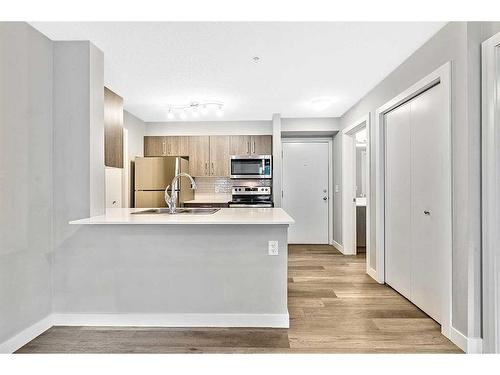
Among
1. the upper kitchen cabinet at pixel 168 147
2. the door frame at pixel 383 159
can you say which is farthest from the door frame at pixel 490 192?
the upper kitchen cabinet at pixel 168 147

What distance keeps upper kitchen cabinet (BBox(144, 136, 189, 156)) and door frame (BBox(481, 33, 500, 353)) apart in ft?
14.3

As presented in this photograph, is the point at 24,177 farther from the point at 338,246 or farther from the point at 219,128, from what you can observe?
the point at 338,246

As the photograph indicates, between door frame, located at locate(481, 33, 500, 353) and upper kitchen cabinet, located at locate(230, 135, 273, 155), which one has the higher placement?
upper kitchen cabinet, located at locate(230, 135, 273, 155)

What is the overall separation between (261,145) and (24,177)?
3.73m

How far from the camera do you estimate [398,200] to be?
3.23 meters

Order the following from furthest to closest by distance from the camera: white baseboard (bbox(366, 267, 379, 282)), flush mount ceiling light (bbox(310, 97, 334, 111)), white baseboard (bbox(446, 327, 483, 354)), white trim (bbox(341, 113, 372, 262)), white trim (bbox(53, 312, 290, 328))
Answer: white trim (bbox(341, 113, 372, 262)), flush mount ceiling light (bbox(310, 97, 334, 111)), white baseboard (bbox(366, 267, 379, 282)), white trim (bbox(53, 312, 290, 328)), white baseboard (bbox(446, 327, 483, 354))

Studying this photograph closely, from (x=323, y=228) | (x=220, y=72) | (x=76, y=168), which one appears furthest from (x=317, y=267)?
(x=76, y=168)

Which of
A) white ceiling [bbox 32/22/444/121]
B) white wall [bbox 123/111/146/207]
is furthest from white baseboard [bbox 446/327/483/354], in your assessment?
white wall [bbox 123/111/146/207]

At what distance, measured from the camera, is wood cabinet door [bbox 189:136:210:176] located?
5.46 m

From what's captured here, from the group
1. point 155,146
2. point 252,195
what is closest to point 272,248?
point 252,195

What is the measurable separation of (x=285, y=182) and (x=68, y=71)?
3988 mm

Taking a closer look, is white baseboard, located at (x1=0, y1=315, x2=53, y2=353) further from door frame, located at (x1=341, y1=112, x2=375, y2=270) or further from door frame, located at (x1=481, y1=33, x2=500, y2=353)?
door frame, located at (x1=341, y1=112, x2=375, y2=270)

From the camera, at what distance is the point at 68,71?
2.57m

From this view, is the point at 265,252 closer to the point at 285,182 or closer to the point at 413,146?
the point at 413,146
